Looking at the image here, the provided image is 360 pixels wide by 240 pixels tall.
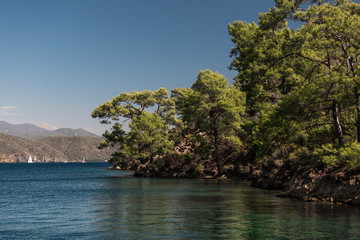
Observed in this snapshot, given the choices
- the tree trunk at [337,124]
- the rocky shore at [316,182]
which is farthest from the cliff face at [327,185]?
the tree trunk at [337,124]

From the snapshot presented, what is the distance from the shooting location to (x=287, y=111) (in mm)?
28375

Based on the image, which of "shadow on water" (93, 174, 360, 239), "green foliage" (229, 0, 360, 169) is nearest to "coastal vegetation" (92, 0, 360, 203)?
"green foliage" (229, 0, 360, 169)

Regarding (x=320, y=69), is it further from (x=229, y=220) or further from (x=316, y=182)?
(x=229, y=220)

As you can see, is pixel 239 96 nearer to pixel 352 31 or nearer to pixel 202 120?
pixel 202 120

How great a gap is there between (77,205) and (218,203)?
1163cm

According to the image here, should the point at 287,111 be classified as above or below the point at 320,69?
below

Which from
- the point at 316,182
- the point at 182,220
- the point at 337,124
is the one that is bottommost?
the point at 182,220

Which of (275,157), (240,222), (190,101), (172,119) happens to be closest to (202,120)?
(190,101)

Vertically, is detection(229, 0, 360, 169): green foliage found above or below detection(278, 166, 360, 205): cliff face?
above

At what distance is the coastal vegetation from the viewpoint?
25.5m

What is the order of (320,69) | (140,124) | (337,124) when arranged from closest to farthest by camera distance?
(337,124), (320,69), (140,124)

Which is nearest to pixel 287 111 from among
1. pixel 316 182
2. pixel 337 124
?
pixel 337 124

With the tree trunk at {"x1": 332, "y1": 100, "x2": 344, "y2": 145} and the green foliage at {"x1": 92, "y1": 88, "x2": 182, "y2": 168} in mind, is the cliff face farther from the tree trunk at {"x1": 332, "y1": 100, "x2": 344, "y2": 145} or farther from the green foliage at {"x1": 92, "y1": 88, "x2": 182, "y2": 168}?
the green foliage at {"x1": 92, "y1": 88, "x2": 182, "y2": 168}

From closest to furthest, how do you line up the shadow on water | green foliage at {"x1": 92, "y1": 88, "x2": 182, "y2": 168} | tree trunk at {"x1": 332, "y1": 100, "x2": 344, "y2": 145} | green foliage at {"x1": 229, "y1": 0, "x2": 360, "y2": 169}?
the shadow on water < green foliage at {"x1": 229, "y1": 0, "x2": 360, "y2": 169} < tree trunk at {"x1": 332, "y1": 100, "x2": 344, "y2": 145} < green foliage at {"x1": 92, "y1": 88, "x2": 182, "y2": 168}
